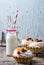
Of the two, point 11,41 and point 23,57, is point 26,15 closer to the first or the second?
point 11,41

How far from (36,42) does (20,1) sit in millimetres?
1452

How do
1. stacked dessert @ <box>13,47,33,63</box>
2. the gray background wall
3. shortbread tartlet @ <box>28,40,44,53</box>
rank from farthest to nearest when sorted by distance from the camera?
the gray background wall → shortbread tartlet @ <box>28,40,44,53</box> → stacked dessert @ <box>13,47,33,63</box>

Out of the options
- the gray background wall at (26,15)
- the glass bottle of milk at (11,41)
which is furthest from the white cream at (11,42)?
the gray background wall at (26,15)

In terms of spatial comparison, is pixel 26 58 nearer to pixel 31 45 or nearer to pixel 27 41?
pixel 31 45

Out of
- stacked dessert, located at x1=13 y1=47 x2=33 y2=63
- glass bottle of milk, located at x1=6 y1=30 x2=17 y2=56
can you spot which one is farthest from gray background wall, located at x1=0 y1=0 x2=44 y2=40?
stacked dessert, located at x1=13 y1=47 x2=33 y2=63

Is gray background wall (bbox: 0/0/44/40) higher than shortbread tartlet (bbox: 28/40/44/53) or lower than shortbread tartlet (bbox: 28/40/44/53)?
higher

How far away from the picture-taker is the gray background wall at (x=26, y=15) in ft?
8.98

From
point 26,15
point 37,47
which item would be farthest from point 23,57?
point 26,15

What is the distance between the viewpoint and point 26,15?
9.04ft

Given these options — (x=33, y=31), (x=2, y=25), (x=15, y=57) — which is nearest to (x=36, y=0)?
(x=33, y=31)

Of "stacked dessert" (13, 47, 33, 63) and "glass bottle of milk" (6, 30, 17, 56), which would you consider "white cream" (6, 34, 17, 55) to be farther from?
"stacked dessert" (13, 47, 33, 63)

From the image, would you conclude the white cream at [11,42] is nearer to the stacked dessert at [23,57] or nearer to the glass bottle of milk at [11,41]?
the glass bottle of milk at [11,41]

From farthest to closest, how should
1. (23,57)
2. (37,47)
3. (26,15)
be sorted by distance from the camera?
(26,15), (37,47), (23,57)

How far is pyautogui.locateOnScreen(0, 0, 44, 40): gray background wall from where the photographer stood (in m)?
2.74
